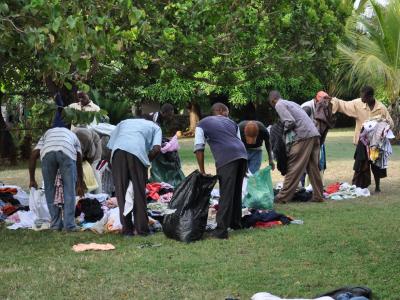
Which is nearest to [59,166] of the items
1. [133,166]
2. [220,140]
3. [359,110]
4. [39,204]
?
[39,204]

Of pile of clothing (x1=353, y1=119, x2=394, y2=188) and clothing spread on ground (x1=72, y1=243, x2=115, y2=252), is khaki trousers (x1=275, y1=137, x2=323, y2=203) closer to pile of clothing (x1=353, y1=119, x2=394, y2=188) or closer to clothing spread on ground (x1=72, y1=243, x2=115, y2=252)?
pile of clothing (x1=353, y1=119, x2=394, y2=188)

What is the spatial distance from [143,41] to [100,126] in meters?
1.68

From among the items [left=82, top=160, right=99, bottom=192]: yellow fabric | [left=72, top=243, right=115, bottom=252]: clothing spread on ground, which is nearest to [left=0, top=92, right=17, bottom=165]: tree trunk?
[left=82, top=160, right=99, bottom=192]: yellow fabric

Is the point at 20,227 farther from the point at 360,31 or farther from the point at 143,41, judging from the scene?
the point at 360,31

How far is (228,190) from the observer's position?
906 centimetres

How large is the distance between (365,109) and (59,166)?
6.04 meters

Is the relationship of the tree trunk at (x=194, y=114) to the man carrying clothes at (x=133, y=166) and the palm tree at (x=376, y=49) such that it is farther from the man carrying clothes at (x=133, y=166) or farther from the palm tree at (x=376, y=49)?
the man carrying clothes at (x=133, y=166)

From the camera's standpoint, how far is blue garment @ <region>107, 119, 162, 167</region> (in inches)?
356

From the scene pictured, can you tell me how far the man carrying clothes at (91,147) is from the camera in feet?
36.6

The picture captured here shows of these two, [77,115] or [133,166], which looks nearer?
[77,115]

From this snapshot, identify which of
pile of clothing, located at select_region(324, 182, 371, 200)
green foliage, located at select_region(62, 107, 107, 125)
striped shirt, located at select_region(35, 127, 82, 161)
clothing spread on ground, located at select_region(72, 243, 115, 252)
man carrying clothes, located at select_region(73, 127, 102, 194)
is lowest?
pile of clothing, located at select_region(324, 182, 371, 200)

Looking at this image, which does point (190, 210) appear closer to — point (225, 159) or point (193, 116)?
point (225, 159)

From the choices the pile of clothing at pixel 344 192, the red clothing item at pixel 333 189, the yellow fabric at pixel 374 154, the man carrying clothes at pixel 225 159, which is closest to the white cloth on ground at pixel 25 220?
the man carrying clothes at pixel 225 159

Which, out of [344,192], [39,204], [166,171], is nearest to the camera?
[39,204]
